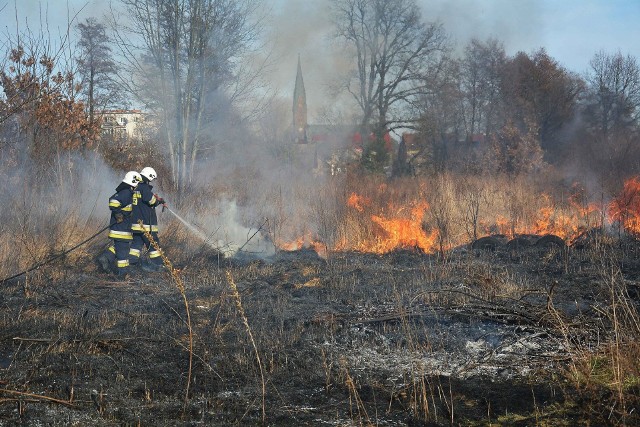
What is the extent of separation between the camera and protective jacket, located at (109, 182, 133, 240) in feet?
32.1

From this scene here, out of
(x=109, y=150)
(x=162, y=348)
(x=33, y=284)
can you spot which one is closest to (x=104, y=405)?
(x=162, y=348)

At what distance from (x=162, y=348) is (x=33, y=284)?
3.73 meters

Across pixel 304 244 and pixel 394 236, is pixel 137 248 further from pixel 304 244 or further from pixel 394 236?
pixel 394 236

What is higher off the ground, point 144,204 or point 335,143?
point 335,143

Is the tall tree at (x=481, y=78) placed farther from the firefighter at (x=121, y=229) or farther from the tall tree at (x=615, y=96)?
the firefighter at (x=121, y=229)

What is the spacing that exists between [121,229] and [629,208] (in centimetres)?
995

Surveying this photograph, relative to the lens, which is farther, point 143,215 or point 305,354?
point 143,215

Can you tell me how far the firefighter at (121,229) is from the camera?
31.9ft

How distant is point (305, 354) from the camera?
210 inches

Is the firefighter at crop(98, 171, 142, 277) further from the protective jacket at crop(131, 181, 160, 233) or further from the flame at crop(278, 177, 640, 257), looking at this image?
the flame at crop(278, 177, 640, 257)

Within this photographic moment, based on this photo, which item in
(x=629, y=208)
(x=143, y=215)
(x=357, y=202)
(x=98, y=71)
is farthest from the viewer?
(x=98, y=71)

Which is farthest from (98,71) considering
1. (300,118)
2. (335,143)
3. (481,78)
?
(300,118)

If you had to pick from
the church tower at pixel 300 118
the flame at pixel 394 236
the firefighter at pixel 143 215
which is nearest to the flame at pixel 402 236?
the flame at pixel 394 236

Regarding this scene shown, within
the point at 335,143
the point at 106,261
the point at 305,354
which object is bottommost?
the point at 305,354
